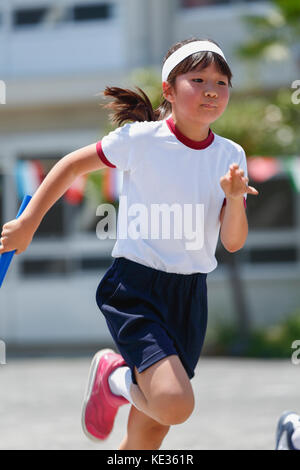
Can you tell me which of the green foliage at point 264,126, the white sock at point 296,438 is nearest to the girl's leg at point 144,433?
the white sock at point 296,438

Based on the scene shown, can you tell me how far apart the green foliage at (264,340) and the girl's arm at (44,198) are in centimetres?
691

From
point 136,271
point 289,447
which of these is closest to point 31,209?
point 136,271

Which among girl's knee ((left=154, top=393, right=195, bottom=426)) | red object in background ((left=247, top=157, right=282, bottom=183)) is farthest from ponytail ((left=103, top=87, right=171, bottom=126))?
red object in background ((left=247, top=157, right=282, bottom=183))

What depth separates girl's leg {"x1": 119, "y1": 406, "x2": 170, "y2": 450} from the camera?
325 centimetres

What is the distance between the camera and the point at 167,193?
310 cm

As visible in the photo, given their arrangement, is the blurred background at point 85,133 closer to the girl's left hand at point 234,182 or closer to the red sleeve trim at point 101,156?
the red sleeve trim at point 101,156

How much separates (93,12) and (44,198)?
9.72 meters

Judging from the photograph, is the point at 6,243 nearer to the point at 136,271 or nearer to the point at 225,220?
the point at 136,271

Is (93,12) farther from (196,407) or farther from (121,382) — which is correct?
(121,382)

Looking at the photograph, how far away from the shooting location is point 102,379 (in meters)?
3.68

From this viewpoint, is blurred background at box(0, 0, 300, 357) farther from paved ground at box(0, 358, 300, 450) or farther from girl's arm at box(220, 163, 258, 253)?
girl's arm at box(220, 163, 258, 253)

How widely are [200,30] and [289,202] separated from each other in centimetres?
286

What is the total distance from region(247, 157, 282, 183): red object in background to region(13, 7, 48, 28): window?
4716 mm

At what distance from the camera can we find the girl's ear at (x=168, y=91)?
3195mm
